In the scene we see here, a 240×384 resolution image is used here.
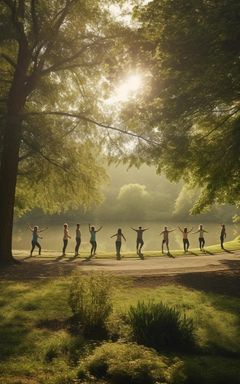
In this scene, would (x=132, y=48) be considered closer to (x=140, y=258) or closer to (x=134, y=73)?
(x=134, y=73)

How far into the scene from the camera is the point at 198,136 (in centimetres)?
1827

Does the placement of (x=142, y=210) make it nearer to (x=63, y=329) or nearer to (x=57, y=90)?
(x=57, y=90)

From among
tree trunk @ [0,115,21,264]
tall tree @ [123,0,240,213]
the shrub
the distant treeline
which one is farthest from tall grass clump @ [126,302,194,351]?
the distant treeline

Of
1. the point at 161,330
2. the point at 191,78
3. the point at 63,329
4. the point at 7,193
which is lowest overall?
the point at 63,329

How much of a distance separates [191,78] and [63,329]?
740 cm

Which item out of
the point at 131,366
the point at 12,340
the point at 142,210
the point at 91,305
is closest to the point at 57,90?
the point at 91,305

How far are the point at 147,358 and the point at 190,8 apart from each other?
342 inches

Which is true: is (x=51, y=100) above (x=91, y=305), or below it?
above

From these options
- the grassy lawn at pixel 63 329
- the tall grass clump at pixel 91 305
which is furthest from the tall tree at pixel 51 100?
the tall grass clump at pixel 91 305

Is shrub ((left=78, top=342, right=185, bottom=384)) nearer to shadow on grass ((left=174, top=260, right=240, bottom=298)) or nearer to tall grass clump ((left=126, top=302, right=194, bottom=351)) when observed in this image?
tall grass clump ((left=126, top=302, right=194, bottom=351))

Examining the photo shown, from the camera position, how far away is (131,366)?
7.40 metres

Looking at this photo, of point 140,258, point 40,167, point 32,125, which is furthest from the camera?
point 140,258

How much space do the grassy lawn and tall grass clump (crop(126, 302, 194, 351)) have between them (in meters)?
0.39

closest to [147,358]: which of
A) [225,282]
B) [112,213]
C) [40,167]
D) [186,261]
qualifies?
[225,282]
